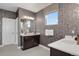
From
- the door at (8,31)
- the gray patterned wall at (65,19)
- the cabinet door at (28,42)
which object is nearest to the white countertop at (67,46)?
the gray patterned wall at (65,19)

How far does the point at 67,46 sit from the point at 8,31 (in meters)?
2.08

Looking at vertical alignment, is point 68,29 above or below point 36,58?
above

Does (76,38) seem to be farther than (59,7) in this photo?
No

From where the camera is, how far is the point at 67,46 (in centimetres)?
82

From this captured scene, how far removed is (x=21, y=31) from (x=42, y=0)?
5.14 ft

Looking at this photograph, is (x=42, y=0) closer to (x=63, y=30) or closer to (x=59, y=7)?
(x=59, y=7)

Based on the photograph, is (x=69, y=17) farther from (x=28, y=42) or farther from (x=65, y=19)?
(x=28, y=42)

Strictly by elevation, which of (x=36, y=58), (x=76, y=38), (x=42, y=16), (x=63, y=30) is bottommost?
(x=36, y=58)

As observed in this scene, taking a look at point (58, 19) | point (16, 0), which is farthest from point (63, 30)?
point (16, 0)

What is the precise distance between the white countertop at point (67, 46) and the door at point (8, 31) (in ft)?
5.69

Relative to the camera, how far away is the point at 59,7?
39.1 inches

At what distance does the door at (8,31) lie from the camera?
2.15 metres

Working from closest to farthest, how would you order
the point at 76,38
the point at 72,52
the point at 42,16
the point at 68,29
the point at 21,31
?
the point at 72,52, the point at 76,38, the point at 68,29, the point at 42,16, the point at 21,31

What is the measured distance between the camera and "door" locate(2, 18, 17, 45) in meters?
2.15
